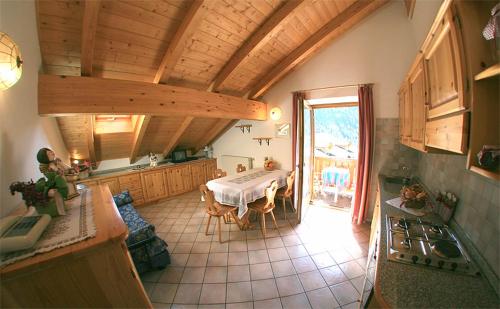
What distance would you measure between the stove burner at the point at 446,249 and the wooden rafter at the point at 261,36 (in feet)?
7.76

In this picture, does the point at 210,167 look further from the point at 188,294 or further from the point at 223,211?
the point at 188,294

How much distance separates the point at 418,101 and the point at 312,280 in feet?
6.53

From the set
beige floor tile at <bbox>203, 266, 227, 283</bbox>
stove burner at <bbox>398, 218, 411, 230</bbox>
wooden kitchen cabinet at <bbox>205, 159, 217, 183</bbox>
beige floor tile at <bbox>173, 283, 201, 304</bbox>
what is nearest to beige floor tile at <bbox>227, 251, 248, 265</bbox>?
beige floor tile at <bbox>203, 266, 227, 283</bbox>

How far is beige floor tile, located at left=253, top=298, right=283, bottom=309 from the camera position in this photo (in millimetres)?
1647

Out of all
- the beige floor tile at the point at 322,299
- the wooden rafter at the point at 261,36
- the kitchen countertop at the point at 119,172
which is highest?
the wooden rafter at the point at 261,36

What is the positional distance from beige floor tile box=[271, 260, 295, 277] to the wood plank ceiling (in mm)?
2676

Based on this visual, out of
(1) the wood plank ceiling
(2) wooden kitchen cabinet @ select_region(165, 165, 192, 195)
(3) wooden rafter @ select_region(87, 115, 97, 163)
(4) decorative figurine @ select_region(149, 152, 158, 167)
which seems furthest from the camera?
(2) wooden kitchen cabinet @ select_region(165, 165, 192, 195)

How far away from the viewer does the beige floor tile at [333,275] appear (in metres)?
1.90

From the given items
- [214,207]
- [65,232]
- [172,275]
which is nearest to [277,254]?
[214,207]

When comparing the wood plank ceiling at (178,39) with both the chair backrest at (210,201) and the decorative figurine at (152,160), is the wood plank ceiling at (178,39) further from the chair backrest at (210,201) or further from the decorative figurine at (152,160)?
the chair backrest at (210,201)

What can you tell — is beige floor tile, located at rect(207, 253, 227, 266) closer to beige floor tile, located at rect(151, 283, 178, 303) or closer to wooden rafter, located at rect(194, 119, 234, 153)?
beige floor tile, located at rect(151, 283, 178, 303)

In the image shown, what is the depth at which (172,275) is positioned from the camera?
6.68 ft

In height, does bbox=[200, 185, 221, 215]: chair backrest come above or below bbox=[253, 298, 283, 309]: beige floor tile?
above

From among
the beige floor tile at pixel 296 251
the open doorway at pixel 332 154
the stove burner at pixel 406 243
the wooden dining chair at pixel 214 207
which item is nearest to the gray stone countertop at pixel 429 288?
the stove burner at pixel 406 243
